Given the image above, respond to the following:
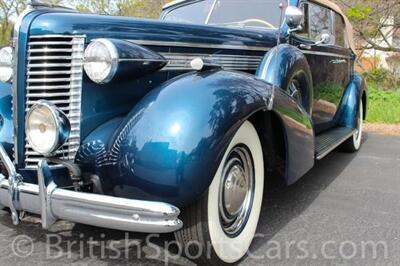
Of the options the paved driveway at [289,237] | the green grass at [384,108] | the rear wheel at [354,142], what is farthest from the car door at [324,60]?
the green grass at [384,108]

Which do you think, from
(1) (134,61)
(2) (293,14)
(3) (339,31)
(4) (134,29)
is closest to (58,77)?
(1) (134,61)

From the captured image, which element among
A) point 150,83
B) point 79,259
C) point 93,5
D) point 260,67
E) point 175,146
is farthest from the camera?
point 93,5

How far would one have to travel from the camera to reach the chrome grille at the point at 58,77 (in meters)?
2.57

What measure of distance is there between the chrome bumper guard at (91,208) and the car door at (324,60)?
282 cm

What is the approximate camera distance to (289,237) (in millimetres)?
3162

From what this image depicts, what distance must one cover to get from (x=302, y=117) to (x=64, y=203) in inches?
68.8

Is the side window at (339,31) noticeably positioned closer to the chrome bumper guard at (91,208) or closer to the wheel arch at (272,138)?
the wheel arch at (272,138)

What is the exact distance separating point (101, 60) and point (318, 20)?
3.34 metres

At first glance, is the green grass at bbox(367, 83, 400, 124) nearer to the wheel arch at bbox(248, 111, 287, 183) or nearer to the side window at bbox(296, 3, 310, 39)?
the side window at bbox(296, 3, 310, 39)

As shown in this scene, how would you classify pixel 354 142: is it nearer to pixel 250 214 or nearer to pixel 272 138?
pixel 272 138

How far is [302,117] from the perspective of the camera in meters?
3.27

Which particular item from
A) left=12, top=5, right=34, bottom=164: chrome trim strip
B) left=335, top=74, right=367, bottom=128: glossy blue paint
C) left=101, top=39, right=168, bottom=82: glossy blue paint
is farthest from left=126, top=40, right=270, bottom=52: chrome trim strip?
left=335, top=74, right=367, bottom=128: glossy blue paint

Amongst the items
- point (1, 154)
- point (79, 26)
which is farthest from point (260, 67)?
point (1, 154)

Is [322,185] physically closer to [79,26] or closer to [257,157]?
[257,157]
